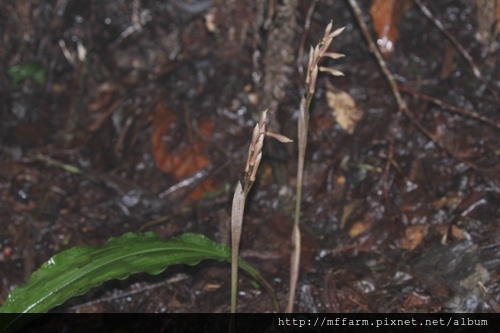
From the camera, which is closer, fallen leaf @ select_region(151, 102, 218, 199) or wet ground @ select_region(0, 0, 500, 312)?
wet ground @ select_region(0, 0, 500, 312)

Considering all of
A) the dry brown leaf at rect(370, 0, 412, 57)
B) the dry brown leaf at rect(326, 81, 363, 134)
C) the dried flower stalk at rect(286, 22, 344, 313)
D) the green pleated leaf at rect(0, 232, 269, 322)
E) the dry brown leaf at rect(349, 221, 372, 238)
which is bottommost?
the green pleated leaf at rect(0, 232, 269, 322)

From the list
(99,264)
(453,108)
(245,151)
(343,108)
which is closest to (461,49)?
(453,108)

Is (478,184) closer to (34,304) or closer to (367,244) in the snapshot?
(367,244)

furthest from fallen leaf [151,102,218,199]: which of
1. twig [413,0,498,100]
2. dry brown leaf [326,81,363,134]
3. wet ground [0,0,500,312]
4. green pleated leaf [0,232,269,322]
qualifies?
twig [413,0,498,100]

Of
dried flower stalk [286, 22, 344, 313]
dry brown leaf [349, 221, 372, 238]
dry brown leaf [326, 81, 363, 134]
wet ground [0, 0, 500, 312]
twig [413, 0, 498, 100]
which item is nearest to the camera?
dried flower stalk [286, 22, 344, 313]

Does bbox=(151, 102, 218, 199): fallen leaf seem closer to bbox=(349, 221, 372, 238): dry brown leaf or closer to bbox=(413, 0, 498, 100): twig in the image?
bbox=(349, 221, 372, 238): dry brown leaf

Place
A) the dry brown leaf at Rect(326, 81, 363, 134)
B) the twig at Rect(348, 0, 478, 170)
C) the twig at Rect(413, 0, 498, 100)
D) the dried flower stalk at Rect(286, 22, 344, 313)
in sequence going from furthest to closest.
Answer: the dry brown leaf at Rect(326, 81, 363, 134), the twig at Rect(413, 0, 498, 100), the twig at Rect(348, 0, 478, 170), the dried flower stalk at Rect(286, 22, 344, 313)

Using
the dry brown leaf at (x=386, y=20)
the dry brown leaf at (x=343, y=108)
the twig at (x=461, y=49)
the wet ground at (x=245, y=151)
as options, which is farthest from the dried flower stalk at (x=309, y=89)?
the dry brown leaf at (x=386, y=20)
